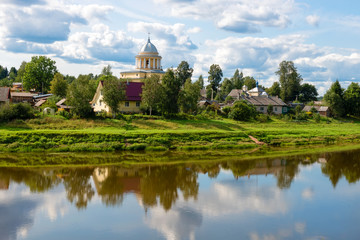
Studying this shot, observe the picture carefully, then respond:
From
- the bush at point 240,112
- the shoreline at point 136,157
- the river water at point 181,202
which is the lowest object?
the river water at point 181,202

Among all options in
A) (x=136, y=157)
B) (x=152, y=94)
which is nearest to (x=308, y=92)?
(x=152, y=94)

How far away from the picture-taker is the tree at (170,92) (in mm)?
42875

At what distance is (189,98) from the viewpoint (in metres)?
46.6

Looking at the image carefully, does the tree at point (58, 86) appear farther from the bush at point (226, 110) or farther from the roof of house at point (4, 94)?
the bush at point (226, 110)

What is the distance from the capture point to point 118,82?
4297 centimetres

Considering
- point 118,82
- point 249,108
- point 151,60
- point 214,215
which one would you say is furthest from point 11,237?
point 151,60

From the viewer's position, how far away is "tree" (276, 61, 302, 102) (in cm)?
8088

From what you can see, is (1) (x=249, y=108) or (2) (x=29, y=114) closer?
(2) (x=29, y=114)

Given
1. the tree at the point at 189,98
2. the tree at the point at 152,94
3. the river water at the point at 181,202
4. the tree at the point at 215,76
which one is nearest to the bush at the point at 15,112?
the tree at the point at 152,94

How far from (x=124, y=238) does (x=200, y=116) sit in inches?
1288

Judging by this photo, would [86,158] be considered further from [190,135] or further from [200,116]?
[200,116]

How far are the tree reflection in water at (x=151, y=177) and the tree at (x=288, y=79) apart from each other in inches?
2042

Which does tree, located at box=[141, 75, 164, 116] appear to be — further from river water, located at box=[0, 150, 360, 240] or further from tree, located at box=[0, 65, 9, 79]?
tree, located at box=[0, 65, 9, 79]

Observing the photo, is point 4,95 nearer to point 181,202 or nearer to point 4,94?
point 4,94
